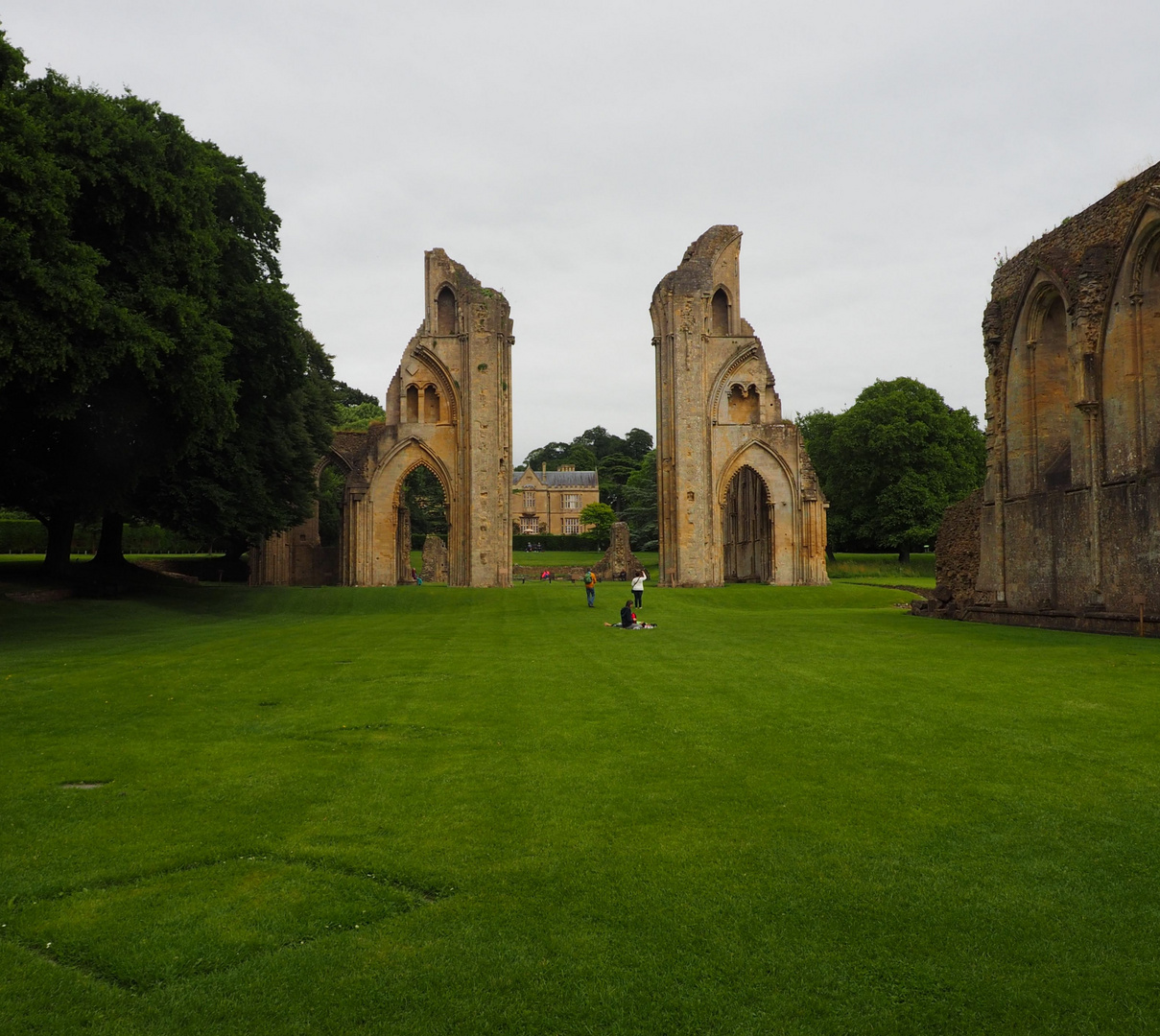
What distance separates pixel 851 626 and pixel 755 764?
14.5m

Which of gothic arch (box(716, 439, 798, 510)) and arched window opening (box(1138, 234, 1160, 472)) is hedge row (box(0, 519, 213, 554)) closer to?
gothic arch (box(716, 439, 798, 510))

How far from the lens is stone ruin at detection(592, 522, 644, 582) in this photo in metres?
46.1

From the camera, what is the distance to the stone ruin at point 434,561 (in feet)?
156

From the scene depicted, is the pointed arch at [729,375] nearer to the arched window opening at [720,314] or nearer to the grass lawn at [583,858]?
the arched window opening at [720,314]

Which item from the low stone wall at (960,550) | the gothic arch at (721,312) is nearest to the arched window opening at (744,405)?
the gothic arch at (721,312)

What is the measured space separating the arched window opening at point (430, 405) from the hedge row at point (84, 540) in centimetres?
1793

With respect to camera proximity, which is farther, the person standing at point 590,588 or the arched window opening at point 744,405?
the arched window opening at point 744,405

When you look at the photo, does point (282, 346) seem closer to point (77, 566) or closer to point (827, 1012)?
point (77, 566)

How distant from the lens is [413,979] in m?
3.70

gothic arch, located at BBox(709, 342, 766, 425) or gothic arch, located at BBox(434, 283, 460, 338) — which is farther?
gothic arch, located at BBox(434, 283, 460, 338)

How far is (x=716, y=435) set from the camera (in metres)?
40.7

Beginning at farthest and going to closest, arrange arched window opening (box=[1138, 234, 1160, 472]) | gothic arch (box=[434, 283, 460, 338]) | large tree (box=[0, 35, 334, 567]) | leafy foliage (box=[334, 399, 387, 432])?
leafy foliage (box=[334, 399, 387, 432]) → gothic arch (box=[434, 283, 460, 338]) → arched window opening (box=[1138, 234, 1160, 472]) → large tree (box=[0, 35, 334, 567])

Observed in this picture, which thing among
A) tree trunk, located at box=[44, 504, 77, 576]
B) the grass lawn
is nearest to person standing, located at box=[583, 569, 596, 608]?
the grass lawn

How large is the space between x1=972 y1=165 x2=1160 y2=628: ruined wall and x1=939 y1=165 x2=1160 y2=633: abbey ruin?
3 centimetres
